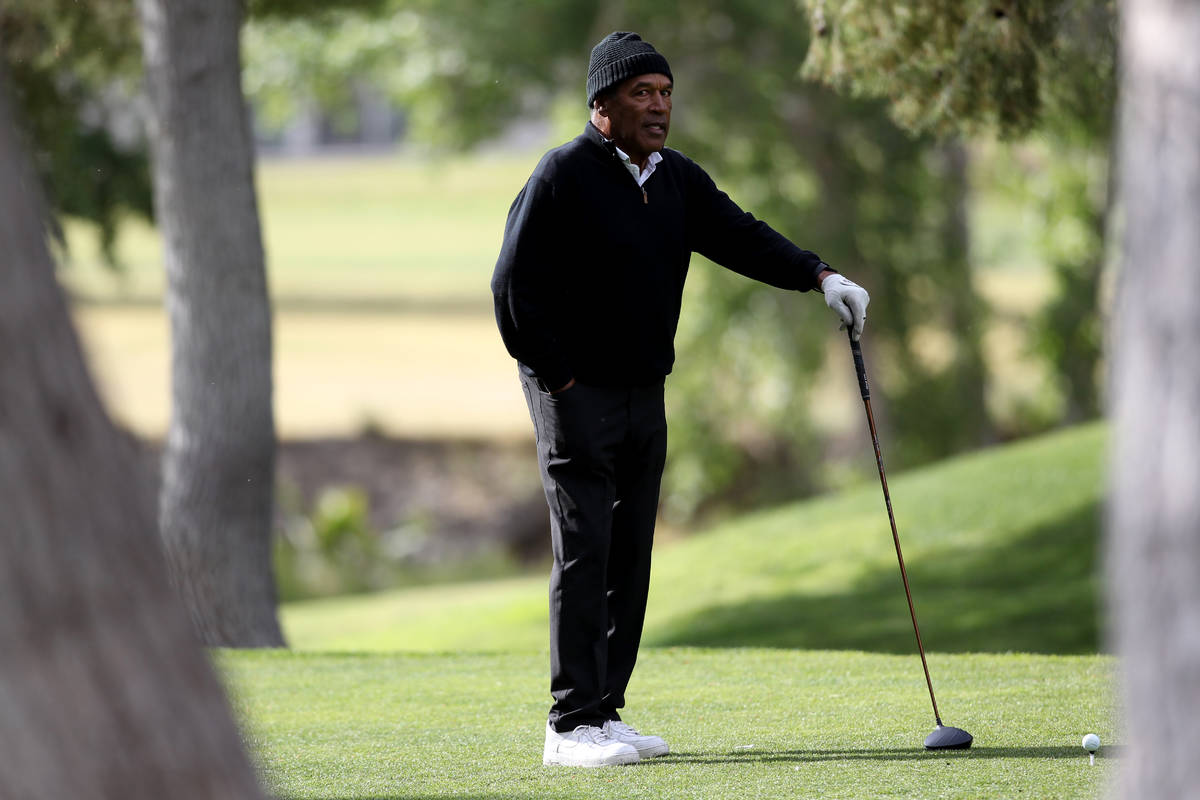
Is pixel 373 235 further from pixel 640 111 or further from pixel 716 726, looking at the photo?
pixel 640 111

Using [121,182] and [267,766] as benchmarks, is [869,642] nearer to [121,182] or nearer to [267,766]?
[267,766]

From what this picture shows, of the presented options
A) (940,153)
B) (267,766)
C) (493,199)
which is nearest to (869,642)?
(267,766)

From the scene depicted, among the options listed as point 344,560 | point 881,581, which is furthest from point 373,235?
point 881,581

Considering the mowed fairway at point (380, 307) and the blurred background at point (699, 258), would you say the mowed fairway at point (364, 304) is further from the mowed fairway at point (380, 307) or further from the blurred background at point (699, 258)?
the blurred background at point (699, 258)

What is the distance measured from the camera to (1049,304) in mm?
20859

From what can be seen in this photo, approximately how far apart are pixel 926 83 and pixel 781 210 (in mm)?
10487

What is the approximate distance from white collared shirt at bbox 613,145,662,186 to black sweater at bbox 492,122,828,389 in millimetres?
18

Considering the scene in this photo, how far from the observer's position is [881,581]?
484 inches

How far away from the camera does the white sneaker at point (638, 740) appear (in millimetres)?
4516

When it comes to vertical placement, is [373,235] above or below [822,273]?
above

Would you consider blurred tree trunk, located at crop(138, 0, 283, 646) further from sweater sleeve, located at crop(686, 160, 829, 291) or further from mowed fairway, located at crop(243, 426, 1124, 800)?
sweater sleeve, located at crop(686, 160, 829, 291)

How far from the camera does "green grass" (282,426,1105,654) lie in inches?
433

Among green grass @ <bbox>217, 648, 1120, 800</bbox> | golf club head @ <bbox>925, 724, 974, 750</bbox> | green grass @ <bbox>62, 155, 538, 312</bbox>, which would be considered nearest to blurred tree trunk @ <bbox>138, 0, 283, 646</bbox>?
green grass @ <bbox>217, 648, 1120, 800</bbox>

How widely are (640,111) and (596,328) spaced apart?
0.65m
